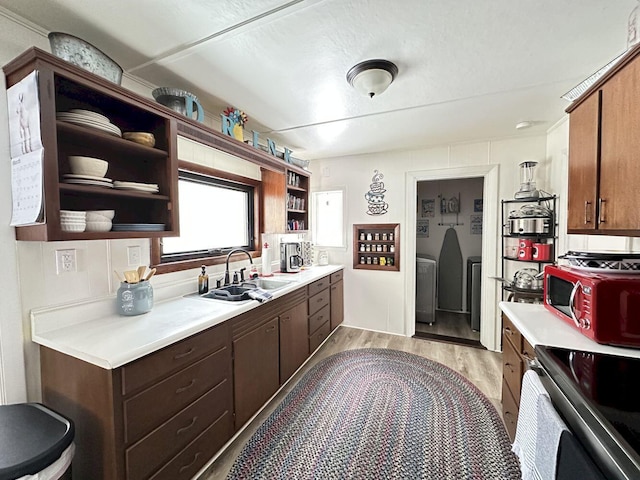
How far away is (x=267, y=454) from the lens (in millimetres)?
1654

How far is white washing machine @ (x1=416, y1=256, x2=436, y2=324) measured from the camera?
3924mm

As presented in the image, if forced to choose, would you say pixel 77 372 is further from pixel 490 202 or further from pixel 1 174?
pixel 490 202

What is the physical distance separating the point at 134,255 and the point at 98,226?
44cm

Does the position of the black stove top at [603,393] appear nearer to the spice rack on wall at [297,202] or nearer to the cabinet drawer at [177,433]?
the cabinet drawer at [177,433]

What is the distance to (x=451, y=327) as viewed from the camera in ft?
12.7

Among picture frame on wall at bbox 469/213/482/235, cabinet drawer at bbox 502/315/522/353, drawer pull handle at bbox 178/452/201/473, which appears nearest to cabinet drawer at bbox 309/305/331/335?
drawer pull handle at bbox 178/452/201/473

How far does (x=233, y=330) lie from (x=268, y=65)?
1657mm

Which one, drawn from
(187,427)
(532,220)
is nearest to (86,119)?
(187,427)

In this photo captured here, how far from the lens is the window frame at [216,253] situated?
1851 mm

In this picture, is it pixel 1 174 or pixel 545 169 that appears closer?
pixel 1 174

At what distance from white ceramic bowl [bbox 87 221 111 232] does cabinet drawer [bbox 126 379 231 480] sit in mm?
994

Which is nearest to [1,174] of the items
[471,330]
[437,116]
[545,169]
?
[437,116]

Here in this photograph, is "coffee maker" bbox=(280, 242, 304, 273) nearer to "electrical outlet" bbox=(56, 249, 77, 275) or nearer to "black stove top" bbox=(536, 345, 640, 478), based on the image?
"electrical outlet" bbox=(56, 249, 77, 275)

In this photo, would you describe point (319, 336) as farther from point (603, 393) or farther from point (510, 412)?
point (603, 393)
